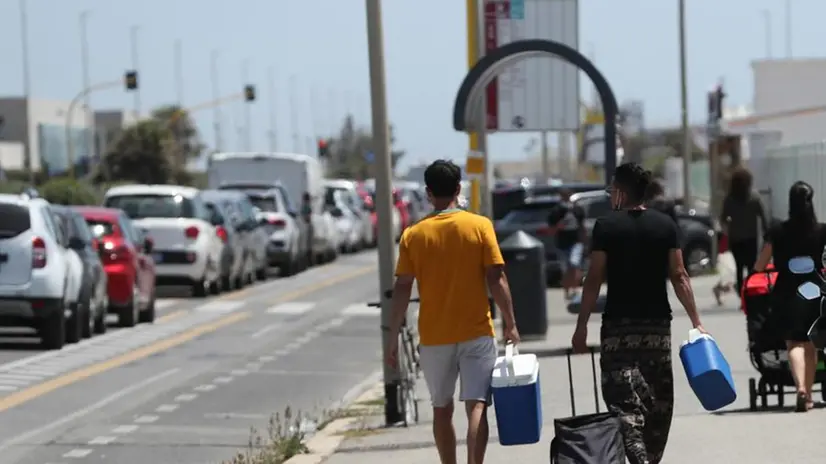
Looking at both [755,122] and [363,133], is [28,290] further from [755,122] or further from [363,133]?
[363,133]

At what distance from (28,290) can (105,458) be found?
9005 millimetres

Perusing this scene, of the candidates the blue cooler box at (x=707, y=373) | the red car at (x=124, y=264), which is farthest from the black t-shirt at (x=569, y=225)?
the blue cooler box at (x=707, y=373)

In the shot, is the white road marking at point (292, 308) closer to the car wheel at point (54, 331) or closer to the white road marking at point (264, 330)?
the white road marking at point (264, 330)

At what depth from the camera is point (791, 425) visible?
501 inches

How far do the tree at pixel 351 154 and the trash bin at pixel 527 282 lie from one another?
131 m

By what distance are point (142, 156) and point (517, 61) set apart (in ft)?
232

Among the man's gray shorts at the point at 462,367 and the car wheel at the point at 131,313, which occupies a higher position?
the man's gray shorts at the point at 462,367

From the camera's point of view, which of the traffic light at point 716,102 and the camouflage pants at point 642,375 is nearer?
the camouflage pants at point 642,375

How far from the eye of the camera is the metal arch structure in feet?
70.3

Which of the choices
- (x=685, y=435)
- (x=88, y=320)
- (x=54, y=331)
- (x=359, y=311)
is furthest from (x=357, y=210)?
(x=685, y=435)

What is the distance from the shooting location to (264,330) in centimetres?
2750

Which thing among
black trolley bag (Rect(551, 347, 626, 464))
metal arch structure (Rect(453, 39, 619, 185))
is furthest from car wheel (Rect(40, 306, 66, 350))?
black trolley bag (Rect(551, 347, 626, 464))

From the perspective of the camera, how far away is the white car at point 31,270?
22.1 metres

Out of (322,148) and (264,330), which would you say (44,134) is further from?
(264,330)
